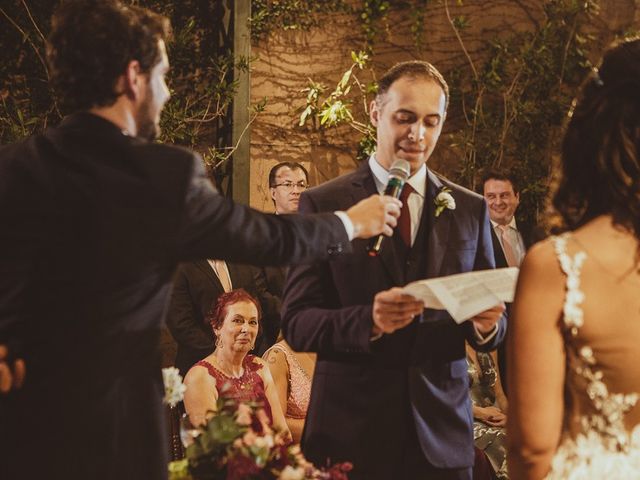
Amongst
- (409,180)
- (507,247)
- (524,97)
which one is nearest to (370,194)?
(409,180)

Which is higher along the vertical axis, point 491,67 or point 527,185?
point 491,67

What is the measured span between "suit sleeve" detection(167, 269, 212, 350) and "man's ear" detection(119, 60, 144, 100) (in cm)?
296

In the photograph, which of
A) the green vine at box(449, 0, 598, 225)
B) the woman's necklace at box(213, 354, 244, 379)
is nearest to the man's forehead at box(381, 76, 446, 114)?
the woman's necklace at box(213, 354, 244, 379)

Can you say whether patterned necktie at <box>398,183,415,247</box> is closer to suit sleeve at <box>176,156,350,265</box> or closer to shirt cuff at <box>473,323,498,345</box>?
shirt cuff at <box>473,323,498,345</box>

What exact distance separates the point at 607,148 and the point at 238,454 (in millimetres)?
1095

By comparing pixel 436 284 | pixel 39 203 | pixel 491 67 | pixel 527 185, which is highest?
pixel 491 67

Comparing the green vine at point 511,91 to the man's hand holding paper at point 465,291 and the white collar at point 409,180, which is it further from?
the man's hand holding paper at point 465,291

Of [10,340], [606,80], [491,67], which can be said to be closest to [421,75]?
[606,80]

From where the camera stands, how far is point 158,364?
1.91 metres

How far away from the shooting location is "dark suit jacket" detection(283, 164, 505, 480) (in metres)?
2.39

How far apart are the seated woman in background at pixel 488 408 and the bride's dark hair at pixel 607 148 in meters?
2.94

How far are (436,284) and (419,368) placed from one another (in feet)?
1.40

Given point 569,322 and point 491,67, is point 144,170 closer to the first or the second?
point 569,322

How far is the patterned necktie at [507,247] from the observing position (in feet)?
18.5
